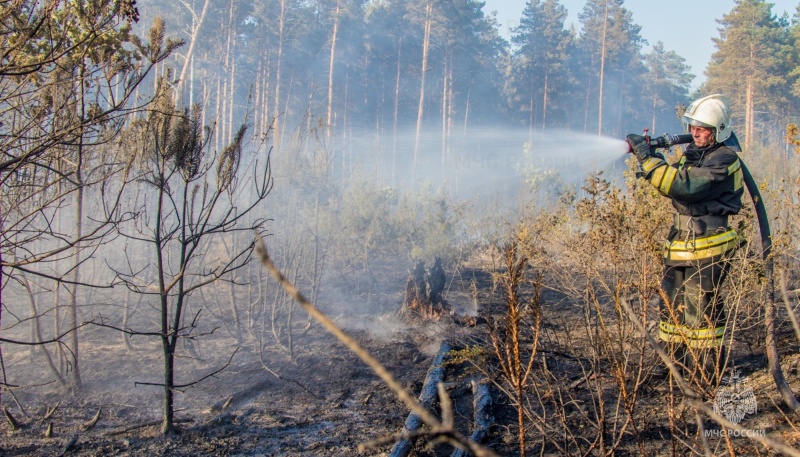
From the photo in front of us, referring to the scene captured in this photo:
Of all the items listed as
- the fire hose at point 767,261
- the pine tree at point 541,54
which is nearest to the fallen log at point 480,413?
the fire hose at point 767,261

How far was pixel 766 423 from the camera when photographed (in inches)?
138

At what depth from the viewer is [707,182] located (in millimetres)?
4223

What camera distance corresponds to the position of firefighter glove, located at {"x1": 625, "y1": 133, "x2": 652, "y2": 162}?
467 centimetres

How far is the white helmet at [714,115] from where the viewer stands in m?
4.45

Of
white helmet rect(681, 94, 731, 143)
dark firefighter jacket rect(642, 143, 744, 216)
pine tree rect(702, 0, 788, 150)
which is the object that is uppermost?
pine tree rect(702, 0, 788, 150)

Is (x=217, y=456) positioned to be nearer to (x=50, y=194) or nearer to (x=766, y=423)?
(x=766, y=423)

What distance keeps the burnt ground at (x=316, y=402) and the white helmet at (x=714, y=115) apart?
6.45 ft

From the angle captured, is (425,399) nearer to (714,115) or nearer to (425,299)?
(714,115)

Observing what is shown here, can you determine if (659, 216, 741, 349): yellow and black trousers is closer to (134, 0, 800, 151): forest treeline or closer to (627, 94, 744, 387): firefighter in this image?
(627, 94, 744, 387): firefighter

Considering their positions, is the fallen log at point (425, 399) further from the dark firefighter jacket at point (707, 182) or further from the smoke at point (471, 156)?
the smoke at point (471, 156)

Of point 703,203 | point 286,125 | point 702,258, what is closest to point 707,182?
point 703,203

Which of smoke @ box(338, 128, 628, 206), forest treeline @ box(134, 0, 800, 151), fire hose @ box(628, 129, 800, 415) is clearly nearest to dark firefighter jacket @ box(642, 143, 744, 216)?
fire hose @ box(628, 129, 800, 415)

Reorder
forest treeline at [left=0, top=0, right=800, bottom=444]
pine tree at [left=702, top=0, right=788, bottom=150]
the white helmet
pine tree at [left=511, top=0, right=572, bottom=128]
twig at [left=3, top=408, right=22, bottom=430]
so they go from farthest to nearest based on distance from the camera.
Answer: pine tree at [left=511, top=0, right=572, bottom=128] < pine tree at [left=702, top=0, right=788, bottom=150] < forest treeline at [left=0, top=0, right=800, bottom=444] < twig at [left=3, top=408, right=22, bottom=430] < the white helmet

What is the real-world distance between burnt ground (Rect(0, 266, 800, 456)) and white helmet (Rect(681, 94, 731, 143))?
1.97m
